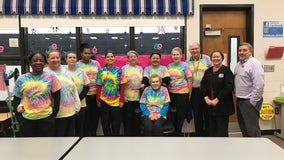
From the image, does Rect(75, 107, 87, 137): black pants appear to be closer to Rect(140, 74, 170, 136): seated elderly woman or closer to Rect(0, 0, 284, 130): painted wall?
Rect(140, 74, 170, 136): seated elderly woman

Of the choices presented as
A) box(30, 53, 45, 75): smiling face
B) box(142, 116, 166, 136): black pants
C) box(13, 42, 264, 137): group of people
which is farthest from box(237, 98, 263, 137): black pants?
box(30, 53, 45, 75): smiling face

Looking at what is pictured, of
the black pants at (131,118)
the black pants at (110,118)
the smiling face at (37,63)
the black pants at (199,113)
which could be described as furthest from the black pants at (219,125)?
the smiling face at (37,63)

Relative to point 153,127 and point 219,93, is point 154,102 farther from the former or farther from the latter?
point 219,93

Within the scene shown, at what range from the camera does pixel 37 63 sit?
2893 mm

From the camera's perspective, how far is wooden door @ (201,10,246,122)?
16.5 feet

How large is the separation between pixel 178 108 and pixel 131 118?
72cm

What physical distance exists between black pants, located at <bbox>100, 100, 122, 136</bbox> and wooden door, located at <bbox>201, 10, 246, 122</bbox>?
187cm

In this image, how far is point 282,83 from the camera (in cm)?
508

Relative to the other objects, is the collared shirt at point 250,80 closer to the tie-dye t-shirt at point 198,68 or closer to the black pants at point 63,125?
the tie-dye t-shirt at point 198,68

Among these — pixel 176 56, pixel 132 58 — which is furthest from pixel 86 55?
pixel 176 56

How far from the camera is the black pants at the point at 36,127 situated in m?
2.90

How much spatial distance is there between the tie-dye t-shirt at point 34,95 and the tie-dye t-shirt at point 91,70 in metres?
1.30

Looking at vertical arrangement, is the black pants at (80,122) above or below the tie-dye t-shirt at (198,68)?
below

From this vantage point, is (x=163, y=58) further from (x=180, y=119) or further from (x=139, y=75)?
(x=180, y=119)
